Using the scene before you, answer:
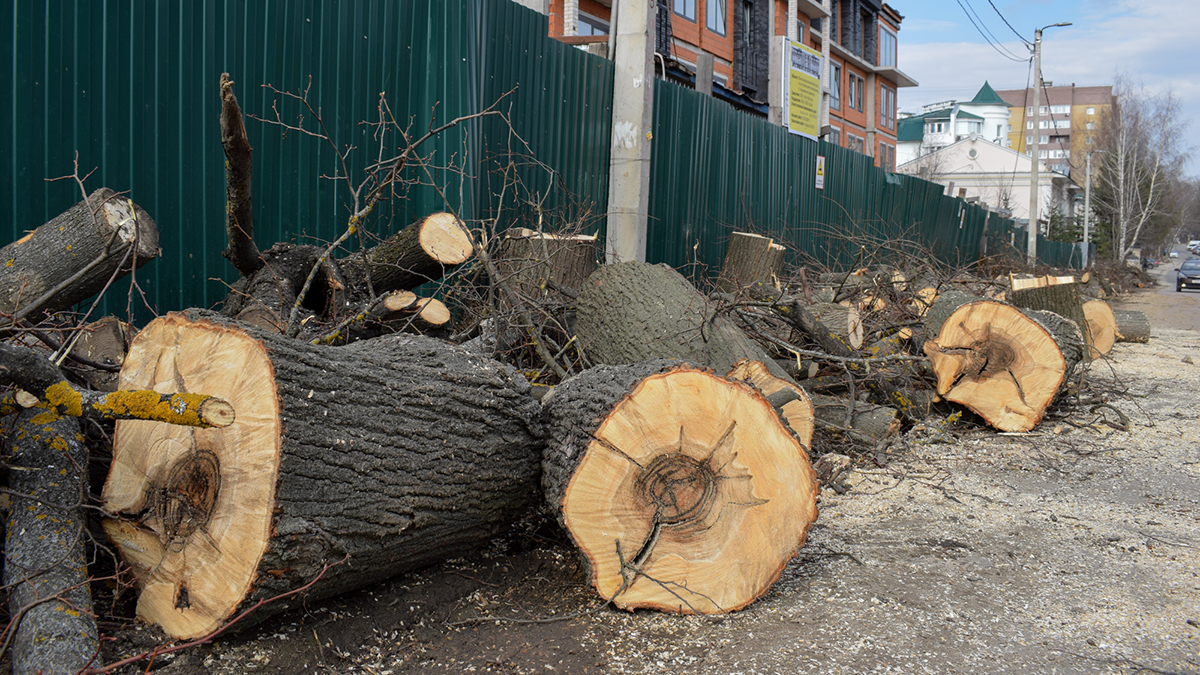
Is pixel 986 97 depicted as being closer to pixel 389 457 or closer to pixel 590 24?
pixel 590 24

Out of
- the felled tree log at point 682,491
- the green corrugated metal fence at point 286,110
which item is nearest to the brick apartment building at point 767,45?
the green corrugated metal fence at point 286,110

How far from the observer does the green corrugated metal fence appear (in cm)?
385

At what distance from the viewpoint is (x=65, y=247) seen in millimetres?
2988

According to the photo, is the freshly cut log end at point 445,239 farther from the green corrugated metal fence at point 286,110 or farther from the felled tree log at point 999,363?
the felled tree log at point 999,363

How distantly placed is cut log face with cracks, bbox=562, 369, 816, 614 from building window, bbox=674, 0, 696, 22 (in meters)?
21.4

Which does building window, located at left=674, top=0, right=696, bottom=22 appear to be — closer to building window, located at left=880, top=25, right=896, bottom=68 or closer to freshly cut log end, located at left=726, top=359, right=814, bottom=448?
building window, located at left=880, top=25, right=896, bottom=68

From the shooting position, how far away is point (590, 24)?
19.0m

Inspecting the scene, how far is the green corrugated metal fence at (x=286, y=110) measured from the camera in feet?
12.6

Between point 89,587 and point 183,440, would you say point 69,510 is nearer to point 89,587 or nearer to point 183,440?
point 89,587

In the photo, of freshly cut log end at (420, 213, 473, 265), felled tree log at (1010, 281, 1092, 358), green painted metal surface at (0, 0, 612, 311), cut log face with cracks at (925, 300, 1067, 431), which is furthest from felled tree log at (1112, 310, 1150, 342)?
freshly cut log end at (420, 213, 473, 265)

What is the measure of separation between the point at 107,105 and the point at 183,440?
2674 millimetres

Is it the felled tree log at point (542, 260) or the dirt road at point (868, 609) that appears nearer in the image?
the dirt road at point (868, 609)

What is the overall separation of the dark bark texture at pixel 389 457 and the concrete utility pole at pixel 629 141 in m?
4.05

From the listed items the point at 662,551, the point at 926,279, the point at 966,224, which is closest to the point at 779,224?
the point at 926,279
